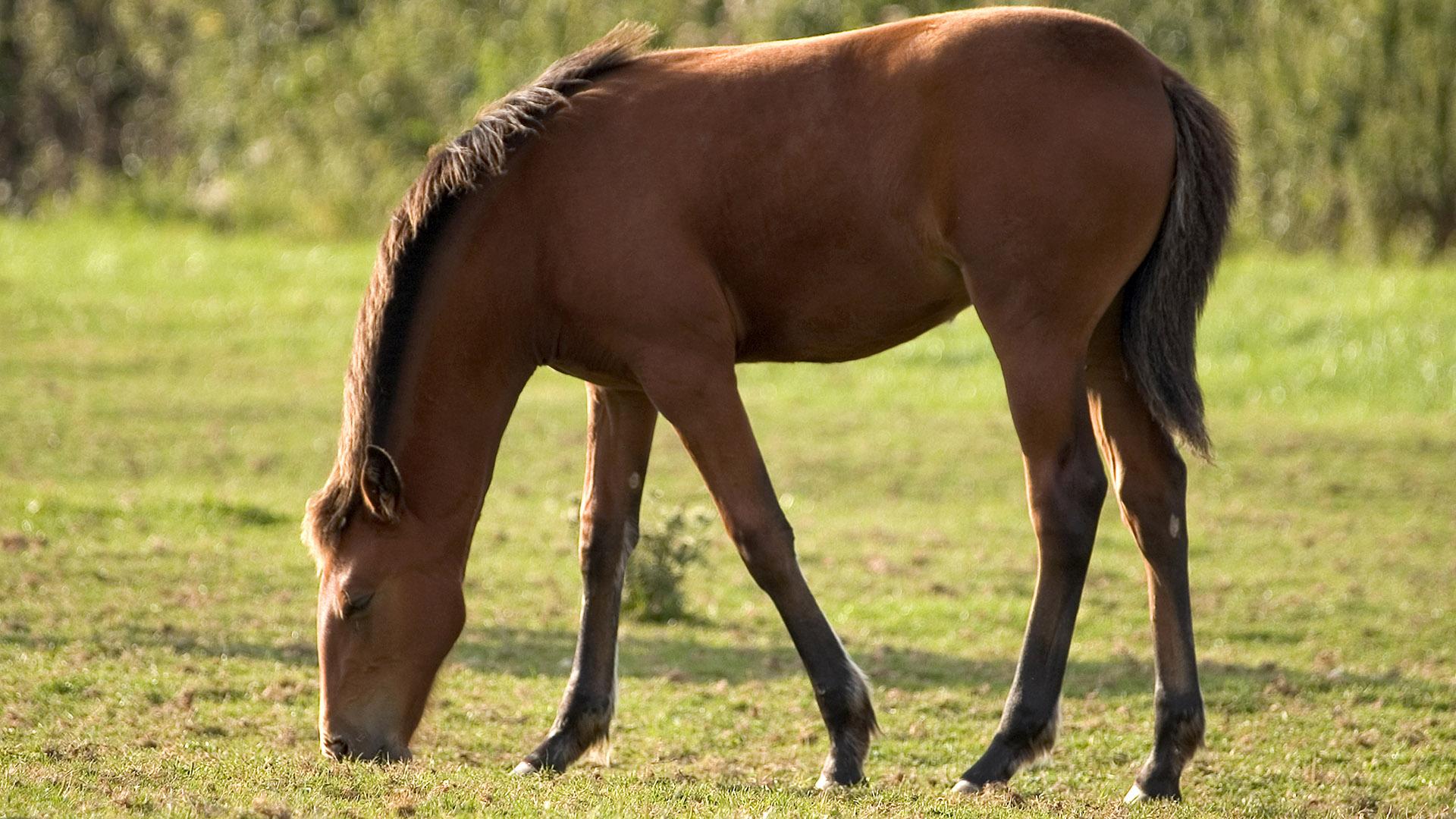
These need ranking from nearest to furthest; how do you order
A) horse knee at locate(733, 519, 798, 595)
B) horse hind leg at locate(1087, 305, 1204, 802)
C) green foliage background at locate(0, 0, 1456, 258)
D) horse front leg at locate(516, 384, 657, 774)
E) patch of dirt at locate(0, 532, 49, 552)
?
horse knee at locate(733, 519, 798, 595) < horse hind leg at locate(1087, 305, 1204, 802) < horse front leg at locate(516, 384, 657, 774) < patch of dirt at locate(0, 532, 49, 552) < green foliage background at locate(0, 0, 1456, 258)

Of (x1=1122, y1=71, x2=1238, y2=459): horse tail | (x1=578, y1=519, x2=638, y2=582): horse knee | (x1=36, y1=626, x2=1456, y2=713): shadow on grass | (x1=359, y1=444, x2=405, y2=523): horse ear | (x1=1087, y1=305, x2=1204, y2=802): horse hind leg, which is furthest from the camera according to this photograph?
(x1=36, y1=626, x2=1456, y2=713): shadow on grass

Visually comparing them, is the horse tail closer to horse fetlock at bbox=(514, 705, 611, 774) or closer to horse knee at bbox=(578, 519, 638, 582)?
horse knee at bbox=(578, 519, 638, 582)

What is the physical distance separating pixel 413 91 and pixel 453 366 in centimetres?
1700

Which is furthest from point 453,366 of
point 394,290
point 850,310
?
point 850,310

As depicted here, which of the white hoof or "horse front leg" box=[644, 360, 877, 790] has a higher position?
"horse front leg" box=[644, 360, 877, 790]

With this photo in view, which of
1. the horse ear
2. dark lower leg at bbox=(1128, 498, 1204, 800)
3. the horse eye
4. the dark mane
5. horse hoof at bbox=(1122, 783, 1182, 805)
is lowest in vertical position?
horse hoof at bbox=(1122, 783, 1182, 805)

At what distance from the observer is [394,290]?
4.73 metres

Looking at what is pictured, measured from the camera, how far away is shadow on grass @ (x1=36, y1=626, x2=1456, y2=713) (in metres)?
6.23

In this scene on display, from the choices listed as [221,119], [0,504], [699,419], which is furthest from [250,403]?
[221,119]

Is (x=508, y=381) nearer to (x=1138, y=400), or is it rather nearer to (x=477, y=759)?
(x=477, y=759)

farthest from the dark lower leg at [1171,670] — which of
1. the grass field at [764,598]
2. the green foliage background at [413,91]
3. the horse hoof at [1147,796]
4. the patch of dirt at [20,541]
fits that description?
the green foliage background at [413,91]

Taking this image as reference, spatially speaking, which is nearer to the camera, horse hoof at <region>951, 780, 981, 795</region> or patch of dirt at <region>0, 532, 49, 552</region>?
horse hoof at <region>951, 780, 981, 795</region>

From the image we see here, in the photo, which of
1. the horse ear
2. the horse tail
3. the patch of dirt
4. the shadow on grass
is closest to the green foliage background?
the shadow on grass

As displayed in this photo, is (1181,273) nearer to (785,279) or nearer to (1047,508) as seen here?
(1047,508)
